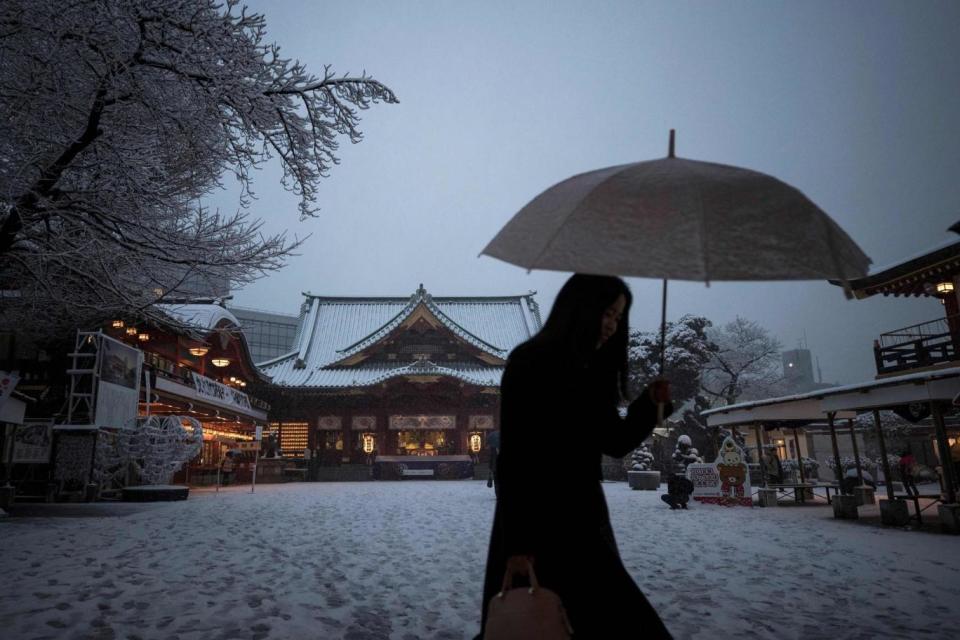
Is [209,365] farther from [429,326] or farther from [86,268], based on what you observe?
[86,268]

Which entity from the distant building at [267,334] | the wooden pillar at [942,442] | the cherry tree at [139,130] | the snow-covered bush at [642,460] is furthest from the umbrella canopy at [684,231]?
the distant building at [267,334]

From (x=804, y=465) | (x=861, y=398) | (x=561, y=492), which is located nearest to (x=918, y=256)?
(x=861, y=398)

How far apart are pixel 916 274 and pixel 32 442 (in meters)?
21.7

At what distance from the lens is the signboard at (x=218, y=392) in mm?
18109

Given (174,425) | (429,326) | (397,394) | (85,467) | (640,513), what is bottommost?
(640,513)

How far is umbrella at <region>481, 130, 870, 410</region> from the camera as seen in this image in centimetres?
226

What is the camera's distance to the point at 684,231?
237cm

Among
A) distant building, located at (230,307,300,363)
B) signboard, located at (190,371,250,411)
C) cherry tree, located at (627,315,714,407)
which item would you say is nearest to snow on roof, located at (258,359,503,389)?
signboard, located at (190,371,250,411)

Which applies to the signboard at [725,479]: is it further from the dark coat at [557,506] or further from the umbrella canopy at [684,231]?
the dark coat at [557,506]

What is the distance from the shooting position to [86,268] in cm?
748

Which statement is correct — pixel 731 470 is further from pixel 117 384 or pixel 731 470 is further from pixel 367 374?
pixel 367 374

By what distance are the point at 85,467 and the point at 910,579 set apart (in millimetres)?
14308

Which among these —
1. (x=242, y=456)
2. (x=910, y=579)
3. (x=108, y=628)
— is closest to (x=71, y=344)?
(x=242, y=456)

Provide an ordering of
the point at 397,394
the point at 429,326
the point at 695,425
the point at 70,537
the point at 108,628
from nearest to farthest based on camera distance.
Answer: the point at 108,628 < the point at 70,537 < the point at 695,425 < the point at 397,394 < the point at 429,326
